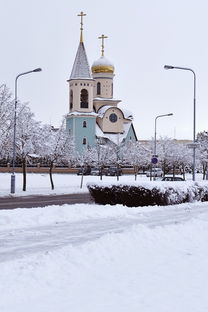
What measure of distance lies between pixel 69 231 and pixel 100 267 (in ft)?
15.3

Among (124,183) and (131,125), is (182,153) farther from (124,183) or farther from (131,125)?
(124,183)

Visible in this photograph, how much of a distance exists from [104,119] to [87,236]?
87.8 metres

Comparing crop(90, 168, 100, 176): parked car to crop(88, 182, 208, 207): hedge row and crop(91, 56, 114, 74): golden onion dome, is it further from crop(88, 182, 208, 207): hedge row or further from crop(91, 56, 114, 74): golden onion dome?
crop(88, 182, 208, 207): hedge row

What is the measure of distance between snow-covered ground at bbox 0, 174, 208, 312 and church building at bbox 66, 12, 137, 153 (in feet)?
237

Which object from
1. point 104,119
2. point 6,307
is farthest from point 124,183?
point 104,119

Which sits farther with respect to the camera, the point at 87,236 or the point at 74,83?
the point at 74,83

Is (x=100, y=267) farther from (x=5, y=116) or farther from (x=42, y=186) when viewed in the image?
(x=42, y=186)

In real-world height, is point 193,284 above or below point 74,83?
below

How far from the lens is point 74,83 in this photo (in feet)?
301

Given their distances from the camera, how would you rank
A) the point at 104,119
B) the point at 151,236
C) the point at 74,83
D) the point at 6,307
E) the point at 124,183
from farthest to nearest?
1. the point at 104,119
2. the point at 74,83
3. the point at 124,183
4. the point at 151,236
5. the point at 6,307

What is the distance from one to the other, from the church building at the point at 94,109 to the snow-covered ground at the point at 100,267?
72.1 metres

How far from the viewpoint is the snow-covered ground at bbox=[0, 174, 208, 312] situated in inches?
271

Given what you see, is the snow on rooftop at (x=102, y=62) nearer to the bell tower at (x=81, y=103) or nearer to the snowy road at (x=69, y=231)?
the bell tower at (x=81, y=103)

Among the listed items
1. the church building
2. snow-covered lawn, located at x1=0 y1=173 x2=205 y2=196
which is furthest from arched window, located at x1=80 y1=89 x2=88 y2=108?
snow-covered lawn, located at x1=0 y1=173 x2=205 y2=196
